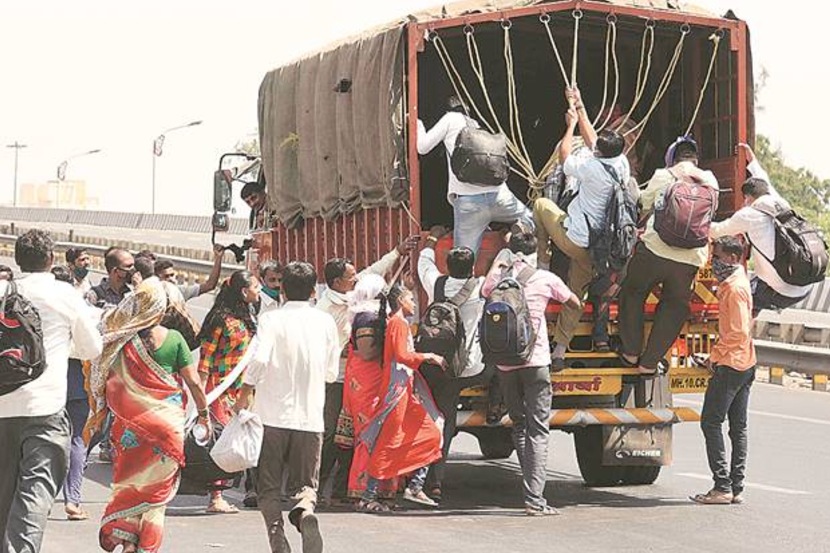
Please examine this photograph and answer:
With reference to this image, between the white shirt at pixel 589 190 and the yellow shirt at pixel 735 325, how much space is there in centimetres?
97

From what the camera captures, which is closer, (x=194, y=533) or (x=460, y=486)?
(x=194, y=533)

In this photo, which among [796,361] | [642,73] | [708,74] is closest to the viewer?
[708,74]

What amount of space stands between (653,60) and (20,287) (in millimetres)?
6953

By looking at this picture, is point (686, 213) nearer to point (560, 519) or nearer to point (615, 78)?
point (560, 519)

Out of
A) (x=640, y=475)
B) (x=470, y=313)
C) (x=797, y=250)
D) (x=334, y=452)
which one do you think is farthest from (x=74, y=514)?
(x=797, y=250)

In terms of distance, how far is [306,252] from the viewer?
1468 centimetres

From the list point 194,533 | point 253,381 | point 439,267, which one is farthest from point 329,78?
point 253,381

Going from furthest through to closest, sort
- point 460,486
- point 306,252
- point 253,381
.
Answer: point 306,252 → point 460,486 → point 253,381

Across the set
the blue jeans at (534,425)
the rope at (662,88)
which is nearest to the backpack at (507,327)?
the blue jeans at (534,425)

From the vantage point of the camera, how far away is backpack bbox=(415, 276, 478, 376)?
37.9 feet

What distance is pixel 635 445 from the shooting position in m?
12.3

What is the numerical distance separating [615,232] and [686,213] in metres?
0.50

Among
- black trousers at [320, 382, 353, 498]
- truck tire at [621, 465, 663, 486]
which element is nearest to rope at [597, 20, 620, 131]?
truck tire at [621, 465, 663, 486]

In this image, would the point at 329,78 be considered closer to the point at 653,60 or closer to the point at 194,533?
the point at 653,60
